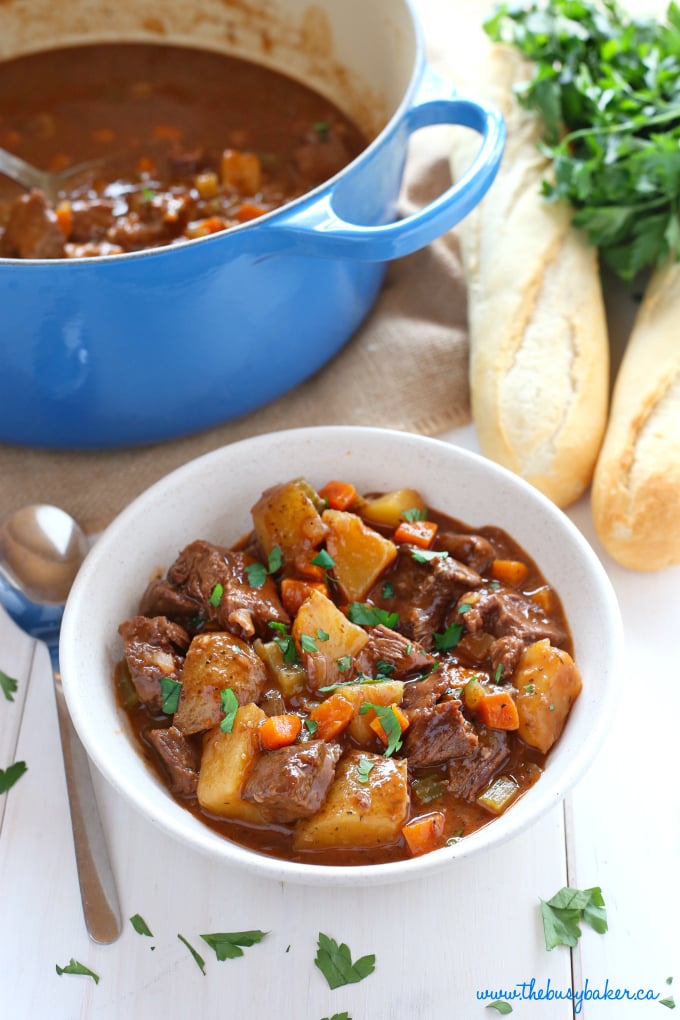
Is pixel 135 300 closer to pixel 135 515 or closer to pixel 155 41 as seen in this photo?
pixel 135 515

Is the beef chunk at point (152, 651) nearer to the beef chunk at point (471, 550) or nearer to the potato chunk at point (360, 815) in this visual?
the potato chunk at point (360, 815)

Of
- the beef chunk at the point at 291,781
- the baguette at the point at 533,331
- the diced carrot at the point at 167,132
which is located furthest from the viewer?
the diced carrot at the point at 167,132

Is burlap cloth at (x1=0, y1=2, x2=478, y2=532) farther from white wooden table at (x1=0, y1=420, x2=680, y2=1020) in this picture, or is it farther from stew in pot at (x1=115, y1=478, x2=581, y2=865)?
white wooden table at (x1=0, y1=420, x2=680, y2=1020)

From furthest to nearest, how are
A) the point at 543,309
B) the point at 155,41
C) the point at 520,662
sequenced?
the point at 155,41, the point at 543,309, the point at 520,662

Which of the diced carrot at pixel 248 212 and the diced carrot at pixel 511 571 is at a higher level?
the diced carrot at pixel 248 212

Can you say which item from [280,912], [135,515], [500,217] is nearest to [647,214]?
[500,217]

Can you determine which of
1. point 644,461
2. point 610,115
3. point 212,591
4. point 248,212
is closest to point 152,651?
point 212,591

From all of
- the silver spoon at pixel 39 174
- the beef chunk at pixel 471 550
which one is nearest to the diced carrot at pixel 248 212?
the silver spoon at pixel 39 174
